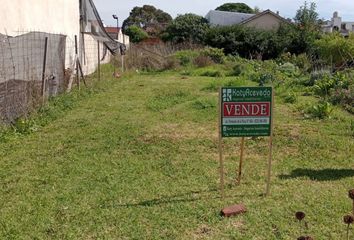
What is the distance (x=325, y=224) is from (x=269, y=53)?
81.8 ft

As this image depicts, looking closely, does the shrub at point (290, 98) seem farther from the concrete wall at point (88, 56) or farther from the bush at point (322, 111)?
the concrete wall at point (88, 56)

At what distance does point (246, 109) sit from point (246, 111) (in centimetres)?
2

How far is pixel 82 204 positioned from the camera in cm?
390

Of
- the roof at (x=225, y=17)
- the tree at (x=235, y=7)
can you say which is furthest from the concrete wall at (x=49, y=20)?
the tree at (x=235, y=7)

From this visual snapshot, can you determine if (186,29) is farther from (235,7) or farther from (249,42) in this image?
(235,7)

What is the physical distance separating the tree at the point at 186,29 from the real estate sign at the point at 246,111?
28477 mm

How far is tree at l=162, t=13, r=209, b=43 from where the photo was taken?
107 ft

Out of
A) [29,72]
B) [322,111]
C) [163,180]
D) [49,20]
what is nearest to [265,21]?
[49,20]

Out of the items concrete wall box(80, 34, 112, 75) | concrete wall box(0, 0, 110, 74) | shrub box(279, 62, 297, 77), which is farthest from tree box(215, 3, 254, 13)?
concrete wall box(0, 0, 110, 74)

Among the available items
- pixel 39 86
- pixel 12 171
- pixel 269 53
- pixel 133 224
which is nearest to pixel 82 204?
pixel 133 224

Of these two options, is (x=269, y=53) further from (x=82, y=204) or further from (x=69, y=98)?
(x=82, y=204)

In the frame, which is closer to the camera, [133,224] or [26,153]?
[133,224]

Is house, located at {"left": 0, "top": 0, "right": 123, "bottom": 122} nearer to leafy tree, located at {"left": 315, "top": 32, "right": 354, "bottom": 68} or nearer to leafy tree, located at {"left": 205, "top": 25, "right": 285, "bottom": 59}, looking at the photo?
leafy tree, located at {"left": 315, "top": 32, "right": 354, "bottom": 68}

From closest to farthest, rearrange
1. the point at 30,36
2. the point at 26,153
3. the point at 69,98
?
the point at 26,153 < the point at 30,36 < the point at 69,98
